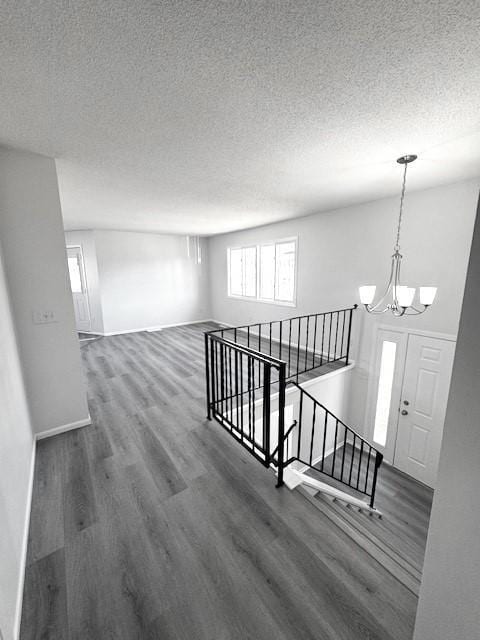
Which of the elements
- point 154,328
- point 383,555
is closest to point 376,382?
point 383,555

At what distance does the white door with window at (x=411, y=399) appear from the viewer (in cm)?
333

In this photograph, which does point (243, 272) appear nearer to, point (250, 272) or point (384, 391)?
point (250, 272)

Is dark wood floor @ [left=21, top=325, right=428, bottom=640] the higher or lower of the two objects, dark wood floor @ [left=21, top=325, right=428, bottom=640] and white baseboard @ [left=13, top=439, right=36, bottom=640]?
the lower

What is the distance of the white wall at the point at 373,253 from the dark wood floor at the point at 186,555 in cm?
283

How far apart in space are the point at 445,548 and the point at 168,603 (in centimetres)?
126

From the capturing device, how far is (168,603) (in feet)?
3.96

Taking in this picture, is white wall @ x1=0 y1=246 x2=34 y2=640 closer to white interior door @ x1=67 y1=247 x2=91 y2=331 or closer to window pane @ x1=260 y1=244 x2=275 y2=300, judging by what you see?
window pane @ x1=260 y1=244 x2=275 y2=300

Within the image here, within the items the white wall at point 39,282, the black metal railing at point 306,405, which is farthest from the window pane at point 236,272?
the white wall at point 39,282

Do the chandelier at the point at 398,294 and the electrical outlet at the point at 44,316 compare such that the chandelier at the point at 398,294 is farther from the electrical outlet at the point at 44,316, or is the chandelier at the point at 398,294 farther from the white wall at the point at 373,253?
the electrical outlet at the point at 44,316

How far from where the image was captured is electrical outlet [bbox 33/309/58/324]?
2256 mm

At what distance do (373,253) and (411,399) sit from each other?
2.17 m

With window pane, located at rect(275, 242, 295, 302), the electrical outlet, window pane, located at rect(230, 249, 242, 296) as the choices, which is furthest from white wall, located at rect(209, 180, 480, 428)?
the electrical outlet

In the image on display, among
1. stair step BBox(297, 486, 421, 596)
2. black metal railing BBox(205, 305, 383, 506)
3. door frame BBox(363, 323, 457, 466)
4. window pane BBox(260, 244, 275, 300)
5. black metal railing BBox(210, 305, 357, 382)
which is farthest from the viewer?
window pane BBox(260, 244, 275, 300)

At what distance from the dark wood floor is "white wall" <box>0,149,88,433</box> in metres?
0.42
